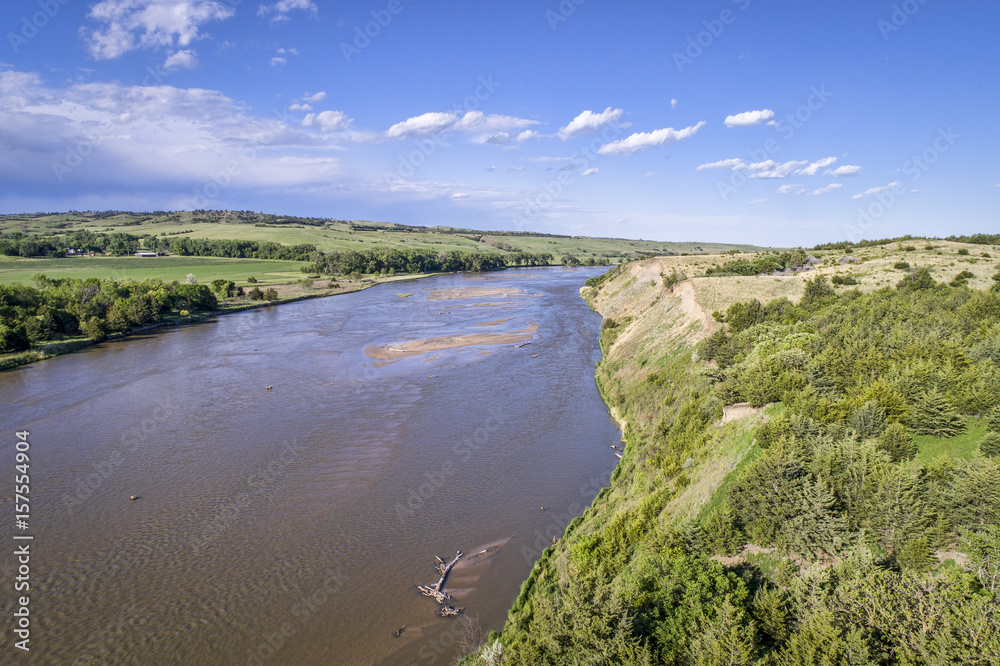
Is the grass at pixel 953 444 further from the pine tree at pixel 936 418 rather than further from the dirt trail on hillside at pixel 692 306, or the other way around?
the dirt trail on hillside at pixel 692 306

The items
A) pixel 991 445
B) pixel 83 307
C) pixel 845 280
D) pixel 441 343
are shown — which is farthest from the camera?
pixel 83 307

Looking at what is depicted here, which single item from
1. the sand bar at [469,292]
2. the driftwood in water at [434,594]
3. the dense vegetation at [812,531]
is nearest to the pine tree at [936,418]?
the dense vegetation at [812,531]

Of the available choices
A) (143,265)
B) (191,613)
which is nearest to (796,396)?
(191,613)

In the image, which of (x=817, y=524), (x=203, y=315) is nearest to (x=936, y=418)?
(x=817, y=524)

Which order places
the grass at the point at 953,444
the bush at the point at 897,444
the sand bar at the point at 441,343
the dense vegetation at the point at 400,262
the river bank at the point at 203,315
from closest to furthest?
the grass at the point at 953,444
the bush at the point at 897,444
the river bank at the point at 203,315
the sand bar at the point at 441,343
the dense vegetation at the point at 400,262
